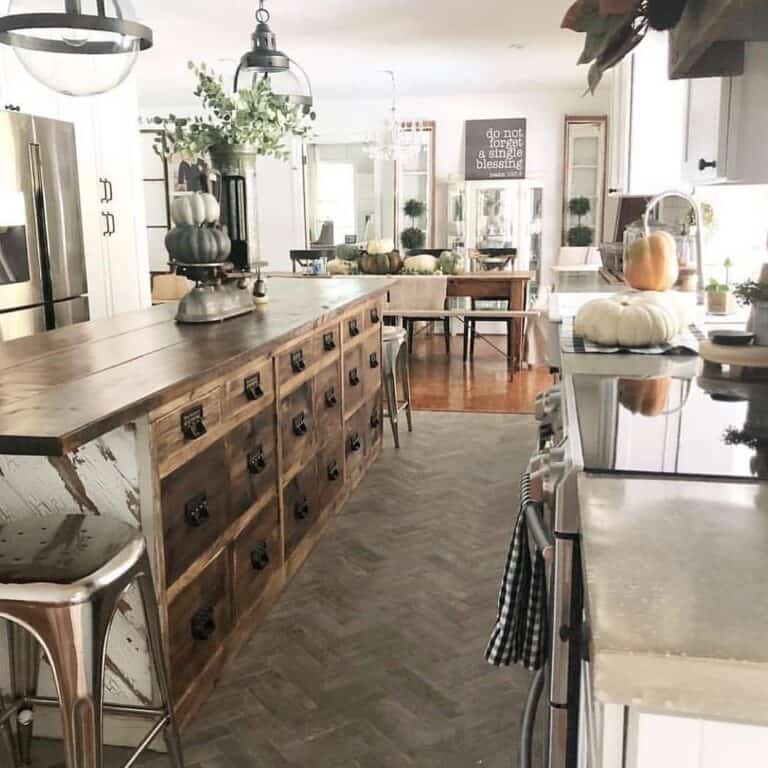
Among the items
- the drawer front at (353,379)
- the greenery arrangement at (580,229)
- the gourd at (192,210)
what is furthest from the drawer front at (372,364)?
the greenery arrangement at (580,229)

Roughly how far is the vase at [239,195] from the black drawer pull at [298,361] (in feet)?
2.18

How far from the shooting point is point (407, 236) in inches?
353

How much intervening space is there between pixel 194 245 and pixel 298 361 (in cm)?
54

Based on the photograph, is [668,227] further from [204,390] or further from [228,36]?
[228,36]

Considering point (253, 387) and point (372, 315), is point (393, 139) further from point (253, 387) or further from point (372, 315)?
point (253, 387)

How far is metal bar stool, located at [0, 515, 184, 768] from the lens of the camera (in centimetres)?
151

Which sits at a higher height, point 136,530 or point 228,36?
point 228,36

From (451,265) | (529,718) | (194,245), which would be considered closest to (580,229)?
(451,265)

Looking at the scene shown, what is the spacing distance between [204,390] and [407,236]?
7.06 meters

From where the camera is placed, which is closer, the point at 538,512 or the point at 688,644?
the point at 688,644

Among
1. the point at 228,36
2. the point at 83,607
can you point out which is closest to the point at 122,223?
Answer: the point at 228,36

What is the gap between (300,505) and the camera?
3039mm

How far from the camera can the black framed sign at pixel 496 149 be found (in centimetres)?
873

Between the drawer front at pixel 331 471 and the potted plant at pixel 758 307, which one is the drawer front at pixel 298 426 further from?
the potted plant at pixel 758 307
